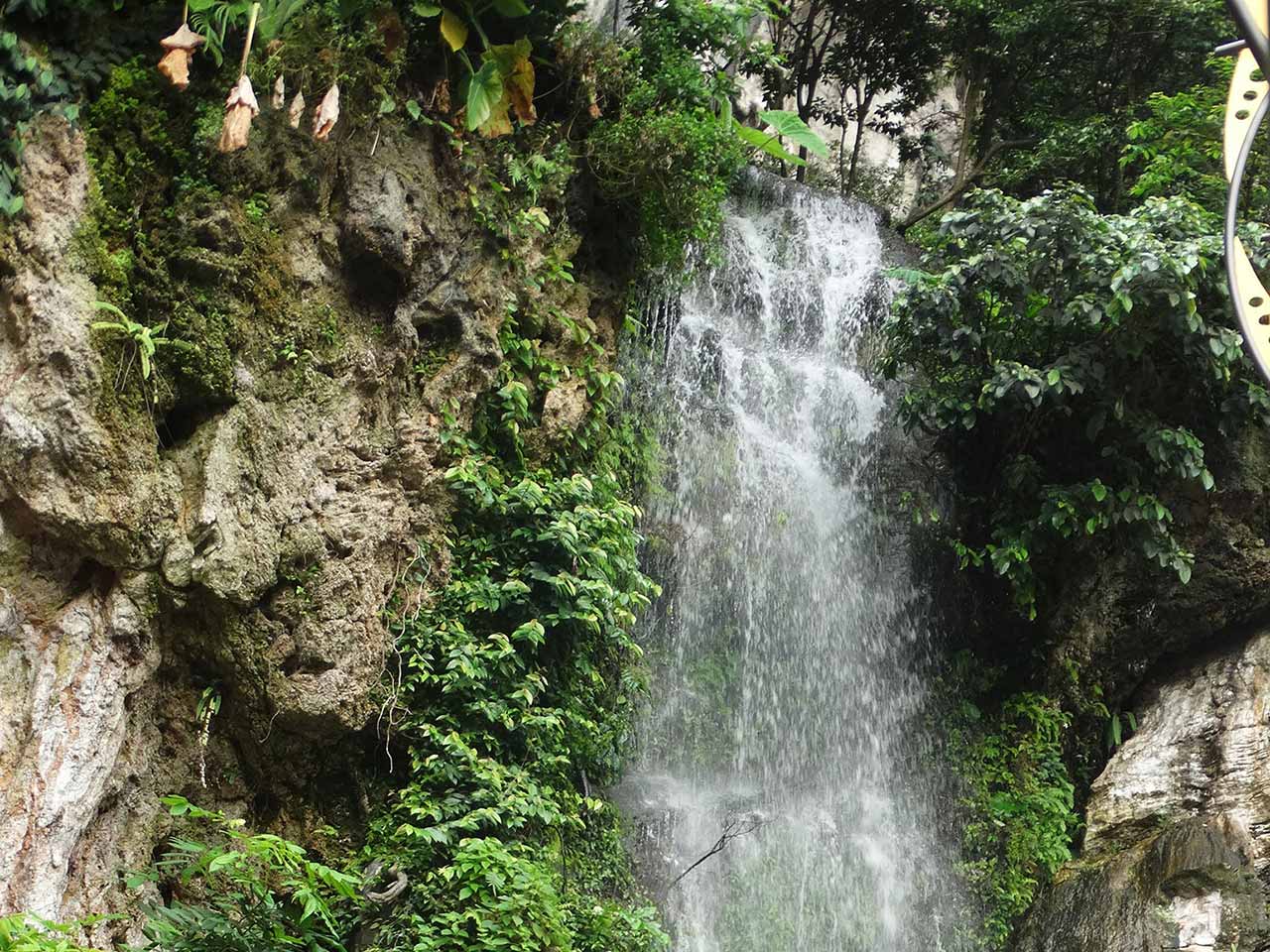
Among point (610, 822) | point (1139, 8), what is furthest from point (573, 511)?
point (1139, 8)

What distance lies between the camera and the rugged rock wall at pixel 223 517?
5176 mm

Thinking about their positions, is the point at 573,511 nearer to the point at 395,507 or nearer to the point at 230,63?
the point at 395,507

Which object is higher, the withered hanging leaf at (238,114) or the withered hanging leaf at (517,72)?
the withered hanging leaf at (517,72)

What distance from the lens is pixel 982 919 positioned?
8.26m

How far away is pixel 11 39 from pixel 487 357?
2.83 meters

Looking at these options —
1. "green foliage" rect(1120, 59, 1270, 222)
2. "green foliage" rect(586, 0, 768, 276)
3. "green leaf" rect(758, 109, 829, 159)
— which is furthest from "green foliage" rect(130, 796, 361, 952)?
"green foliage" rect(1120, 59, 1270, 222)

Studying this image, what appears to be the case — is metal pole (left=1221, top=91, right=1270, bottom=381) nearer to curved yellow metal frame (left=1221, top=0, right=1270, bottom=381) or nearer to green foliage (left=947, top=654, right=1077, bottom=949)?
curved yellow metal frame (left=1221, top=0, right=1270, bottom=381)

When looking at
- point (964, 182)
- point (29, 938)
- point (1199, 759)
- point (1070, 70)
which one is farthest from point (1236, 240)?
point (1070, 70)

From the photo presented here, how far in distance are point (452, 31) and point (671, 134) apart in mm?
1729

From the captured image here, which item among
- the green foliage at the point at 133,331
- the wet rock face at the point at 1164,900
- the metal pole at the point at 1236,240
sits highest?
the green foliage at the point at 133,331

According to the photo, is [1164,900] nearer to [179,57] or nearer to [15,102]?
[179,57]

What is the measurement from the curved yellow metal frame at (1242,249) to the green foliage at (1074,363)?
17.6ft

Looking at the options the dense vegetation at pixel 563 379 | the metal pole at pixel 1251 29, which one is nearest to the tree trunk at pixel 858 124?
the dense vegetation at pixel 563 379

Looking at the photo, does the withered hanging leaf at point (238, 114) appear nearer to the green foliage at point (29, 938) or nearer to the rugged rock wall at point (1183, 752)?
the green foliage at point (29, 938)
